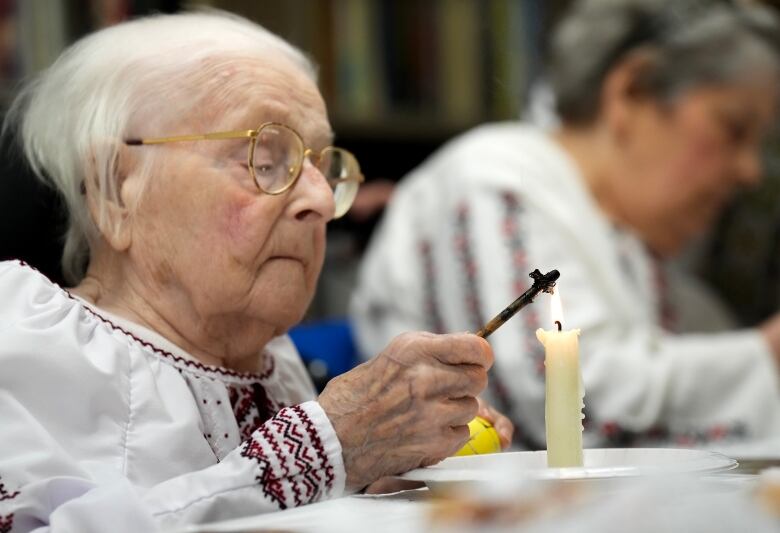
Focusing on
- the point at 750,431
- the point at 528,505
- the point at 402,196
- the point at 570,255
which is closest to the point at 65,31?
the point at 402,196

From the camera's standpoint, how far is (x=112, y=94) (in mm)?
1110

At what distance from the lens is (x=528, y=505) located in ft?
2.11

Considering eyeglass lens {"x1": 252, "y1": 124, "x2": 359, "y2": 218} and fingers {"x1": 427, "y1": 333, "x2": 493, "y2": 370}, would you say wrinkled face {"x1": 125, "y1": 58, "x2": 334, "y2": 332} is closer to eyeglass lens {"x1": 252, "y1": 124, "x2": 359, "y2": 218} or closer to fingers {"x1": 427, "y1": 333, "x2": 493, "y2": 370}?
eyeglass lens {"x1": 252, "y1": 124, "x2": 359, "y2": 218}

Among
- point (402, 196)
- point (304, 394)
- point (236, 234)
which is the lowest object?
point (304, 394)

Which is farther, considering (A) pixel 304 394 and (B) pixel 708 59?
(B) pixel 708 59

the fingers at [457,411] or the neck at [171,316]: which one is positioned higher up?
the neck at [171,316]

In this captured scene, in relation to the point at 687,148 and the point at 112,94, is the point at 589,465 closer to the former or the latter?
the point at 112,94

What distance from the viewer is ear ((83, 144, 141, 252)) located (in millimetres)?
1098

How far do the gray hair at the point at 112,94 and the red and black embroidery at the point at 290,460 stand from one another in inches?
11.7

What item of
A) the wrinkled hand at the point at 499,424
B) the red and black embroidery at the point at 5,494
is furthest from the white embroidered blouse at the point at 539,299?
the red and black embroidery at the point at 5,494

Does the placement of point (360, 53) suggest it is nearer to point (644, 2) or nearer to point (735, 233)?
point (644, 2)

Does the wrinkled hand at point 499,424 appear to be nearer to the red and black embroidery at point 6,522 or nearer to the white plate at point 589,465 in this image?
the white plate at point 589,465

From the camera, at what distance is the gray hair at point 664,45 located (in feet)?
7.95

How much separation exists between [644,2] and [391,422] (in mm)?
1717
